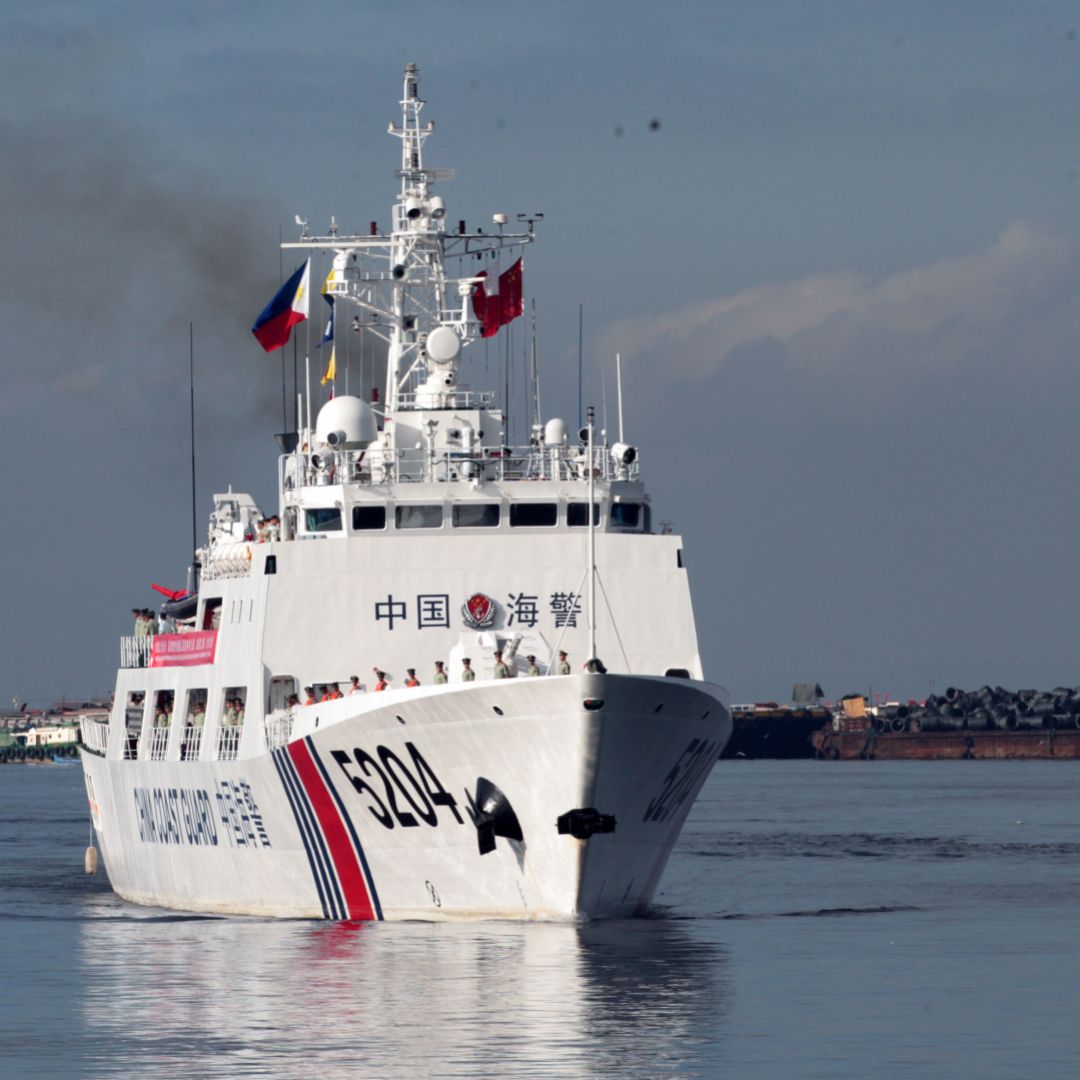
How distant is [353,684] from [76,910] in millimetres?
10692

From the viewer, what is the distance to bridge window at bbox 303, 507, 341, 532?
3638cm

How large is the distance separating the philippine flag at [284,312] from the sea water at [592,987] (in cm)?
1036

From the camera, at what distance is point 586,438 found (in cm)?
3741

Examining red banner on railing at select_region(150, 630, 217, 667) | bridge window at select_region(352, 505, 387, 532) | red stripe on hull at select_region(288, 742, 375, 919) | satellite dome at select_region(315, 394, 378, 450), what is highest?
satellite dome at select_region(315, 394, 378, 450)

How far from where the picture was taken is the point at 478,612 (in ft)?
→ 116

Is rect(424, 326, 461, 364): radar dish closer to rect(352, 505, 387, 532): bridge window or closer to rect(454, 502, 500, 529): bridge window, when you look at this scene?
rect(454, 502, 500, 529): bridge window

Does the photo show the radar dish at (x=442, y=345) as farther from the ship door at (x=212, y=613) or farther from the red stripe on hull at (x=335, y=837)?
the red stripe on hull at (x=335, y=837)

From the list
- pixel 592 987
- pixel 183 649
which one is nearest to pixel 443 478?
pixel 183 649

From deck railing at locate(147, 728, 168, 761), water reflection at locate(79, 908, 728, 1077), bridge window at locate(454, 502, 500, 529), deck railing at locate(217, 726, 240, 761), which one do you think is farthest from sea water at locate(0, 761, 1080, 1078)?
bridge window at locate(454, 502, 500, 529)

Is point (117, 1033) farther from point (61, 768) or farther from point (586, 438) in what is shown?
point (61, 768)

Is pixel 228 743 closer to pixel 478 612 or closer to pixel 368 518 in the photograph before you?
pixel 368 518

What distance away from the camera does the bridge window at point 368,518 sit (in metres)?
36.1

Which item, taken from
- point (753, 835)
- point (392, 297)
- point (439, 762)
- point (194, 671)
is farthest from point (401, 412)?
point (753, 835)

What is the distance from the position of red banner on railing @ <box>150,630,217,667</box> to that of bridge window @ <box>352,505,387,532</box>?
3670 millimetres
